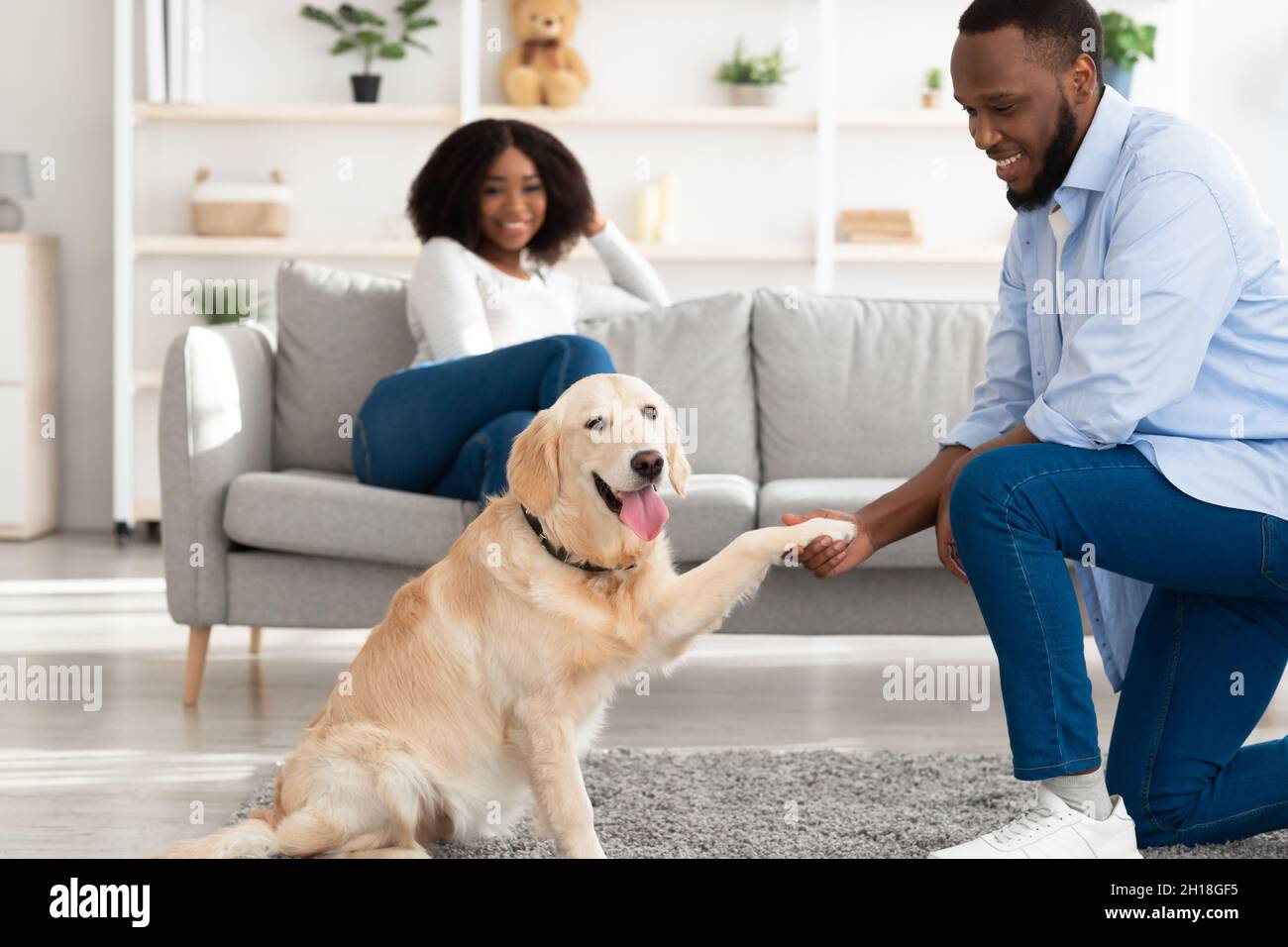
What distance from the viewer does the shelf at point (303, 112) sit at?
5.31 metres

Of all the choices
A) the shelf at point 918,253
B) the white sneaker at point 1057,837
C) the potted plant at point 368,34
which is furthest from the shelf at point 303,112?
the white sneaker at point 1057,837

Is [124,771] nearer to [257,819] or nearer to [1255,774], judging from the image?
[257,819]

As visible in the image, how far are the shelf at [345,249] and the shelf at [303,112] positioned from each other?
48 cm

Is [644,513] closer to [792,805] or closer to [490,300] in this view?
[792,805]

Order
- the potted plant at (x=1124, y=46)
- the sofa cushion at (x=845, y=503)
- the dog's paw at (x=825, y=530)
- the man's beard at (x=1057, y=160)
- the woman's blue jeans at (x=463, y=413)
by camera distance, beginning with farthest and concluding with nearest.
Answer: the potted plant at (x=1124, y=46), the sofa cushion at (x=845, y=503), the woman's blue jeans at (x=463, y=413), the dog's paw at (x=825, y=530), the man's beard at (x=1057, y=160)

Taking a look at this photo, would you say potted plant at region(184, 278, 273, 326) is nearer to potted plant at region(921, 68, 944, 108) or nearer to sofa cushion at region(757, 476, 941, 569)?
potted plant at region(921, 68, 944, 108)

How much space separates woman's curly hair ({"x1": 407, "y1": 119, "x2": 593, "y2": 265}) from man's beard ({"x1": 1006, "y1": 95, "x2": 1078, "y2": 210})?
176cm

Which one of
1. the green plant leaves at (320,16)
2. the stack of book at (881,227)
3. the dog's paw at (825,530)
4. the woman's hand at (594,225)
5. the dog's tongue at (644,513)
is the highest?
the green plant leaves at (320,16)

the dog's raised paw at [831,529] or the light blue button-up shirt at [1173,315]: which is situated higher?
the light blue button-up shirt at [1173,315]

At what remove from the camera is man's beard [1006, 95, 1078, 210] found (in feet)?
5.75

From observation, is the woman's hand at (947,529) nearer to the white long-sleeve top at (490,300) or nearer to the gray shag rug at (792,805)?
the gray shag rug at (792,805)

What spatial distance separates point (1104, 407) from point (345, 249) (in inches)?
163
